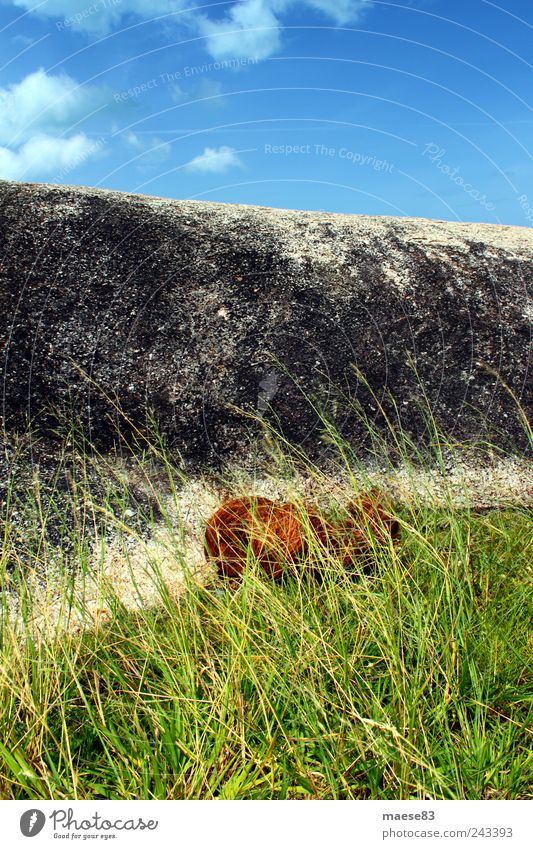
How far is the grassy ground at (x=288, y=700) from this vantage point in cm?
200

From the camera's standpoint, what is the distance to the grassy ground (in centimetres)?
200

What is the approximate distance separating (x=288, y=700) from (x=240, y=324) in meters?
2.42

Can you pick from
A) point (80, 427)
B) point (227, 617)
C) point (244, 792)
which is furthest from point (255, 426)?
point (244, 792)

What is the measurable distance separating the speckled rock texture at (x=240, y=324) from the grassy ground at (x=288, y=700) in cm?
139

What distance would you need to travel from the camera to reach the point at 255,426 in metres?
3.95

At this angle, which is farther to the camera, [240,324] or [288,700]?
[240,324]

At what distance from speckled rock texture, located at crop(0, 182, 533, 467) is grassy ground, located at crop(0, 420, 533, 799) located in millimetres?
1392

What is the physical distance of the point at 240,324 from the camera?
13.6 feet

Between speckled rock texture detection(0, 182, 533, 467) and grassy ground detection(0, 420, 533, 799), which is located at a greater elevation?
speckled rock texture detection(0, 182, 533, 467)

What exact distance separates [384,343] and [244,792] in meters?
2.86

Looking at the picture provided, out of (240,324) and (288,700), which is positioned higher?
(240,324)

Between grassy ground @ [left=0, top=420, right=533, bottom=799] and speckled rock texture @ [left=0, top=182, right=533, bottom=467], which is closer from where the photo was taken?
grassy ground @ [left=0, top=420, right=533, bottom=799]

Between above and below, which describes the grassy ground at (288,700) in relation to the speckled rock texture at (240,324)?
below

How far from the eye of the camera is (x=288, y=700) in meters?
2.19
